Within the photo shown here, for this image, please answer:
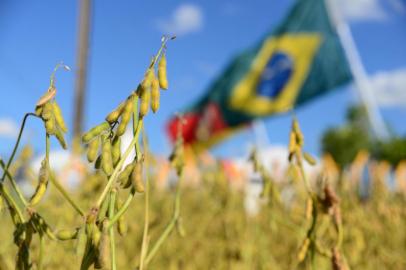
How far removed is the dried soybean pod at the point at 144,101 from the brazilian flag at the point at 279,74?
842cm

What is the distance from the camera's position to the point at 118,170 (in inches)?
15.0

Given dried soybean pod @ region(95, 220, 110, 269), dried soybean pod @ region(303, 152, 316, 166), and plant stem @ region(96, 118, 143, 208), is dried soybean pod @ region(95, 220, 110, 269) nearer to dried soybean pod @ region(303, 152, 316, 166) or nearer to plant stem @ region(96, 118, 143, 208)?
plant stem @ region(96, 118, 143, 208)

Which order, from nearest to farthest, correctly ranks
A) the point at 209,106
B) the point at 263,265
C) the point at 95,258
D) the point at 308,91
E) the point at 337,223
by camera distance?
1. the point at 95,258
2. the point at 337,223
3. the point at 263,265
4. the point at 308,91
5. the point at 209,106

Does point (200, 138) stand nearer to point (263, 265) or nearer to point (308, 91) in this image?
point (308, 91)

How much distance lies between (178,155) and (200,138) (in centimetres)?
1050

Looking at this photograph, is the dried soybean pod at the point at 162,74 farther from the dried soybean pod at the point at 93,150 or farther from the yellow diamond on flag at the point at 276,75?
the yellow diamond on flag at the point at 276,75

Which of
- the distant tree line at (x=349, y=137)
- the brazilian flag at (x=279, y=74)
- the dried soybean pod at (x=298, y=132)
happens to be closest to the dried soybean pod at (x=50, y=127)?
the dried soybean pod at (x=298, y=132)

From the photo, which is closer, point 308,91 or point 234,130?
point 308,91

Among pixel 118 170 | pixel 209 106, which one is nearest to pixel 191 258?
pixel 118 170

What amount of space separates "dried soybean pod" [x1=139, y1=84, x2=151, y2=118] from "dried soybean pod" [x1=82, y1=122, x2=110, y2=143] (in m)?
0.03

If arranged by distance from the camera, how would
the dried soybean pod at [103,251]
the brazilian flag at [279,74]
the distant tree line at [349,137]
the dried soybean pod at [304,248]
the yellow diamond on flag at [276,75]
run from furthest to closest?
1. the distant tree line at [349,137]
2. the yellow diamond on flag at [276,75]
3. the brazilian flag at [279,74]
4. the dried soybean pod at [304,248]
5. the dried soybean pod at [103,251]

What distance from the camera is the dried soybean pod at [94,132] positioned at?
389 millimetres

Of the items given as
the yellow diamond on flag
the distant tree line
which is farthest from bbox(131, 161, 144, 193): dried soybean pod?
the distant tree line

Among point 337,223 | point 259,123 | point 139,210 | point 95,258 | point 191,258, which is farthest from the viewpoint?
point 259,123
